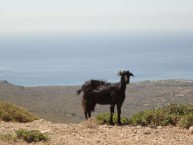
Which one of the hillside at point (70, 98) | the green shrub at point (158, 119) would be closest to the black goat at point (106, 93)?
the green shrub at point (158, 119)

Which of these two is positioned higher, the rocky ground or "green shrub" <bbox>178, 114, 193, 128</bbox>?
"green shrub" <bbox>178, 114, 193, 128</bbox>

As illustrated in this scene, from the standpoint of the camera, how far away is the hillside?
2574 inches

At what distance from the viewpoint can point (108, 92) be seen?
15000 millimetres

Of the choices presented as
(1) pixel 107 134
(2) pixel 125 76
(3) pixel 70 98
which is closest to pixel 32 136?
(1) pixel 107 134

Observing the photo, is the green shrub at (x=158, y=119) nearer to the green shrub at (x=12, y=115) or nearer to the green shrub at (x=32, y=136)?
the green shrub at (x=32, y=136)

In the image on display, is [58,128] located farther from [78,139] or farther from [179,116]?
[179,116]

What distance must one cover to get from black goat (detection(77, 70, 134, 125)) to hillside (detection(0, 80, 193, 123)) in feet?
125

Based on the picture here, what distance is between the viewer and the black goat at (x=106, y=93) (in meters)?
14.8

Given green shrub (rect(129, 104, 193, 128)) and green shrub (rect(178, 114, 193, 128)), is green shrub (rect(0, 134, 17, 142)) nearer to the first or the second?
green shrub (rect(129, 104, 193, 128))

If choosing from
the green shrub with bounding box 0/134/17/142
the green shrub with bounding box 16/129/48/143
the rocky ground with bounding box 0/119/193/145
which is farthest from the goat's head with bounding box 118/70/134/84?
the green shrub with bounding box 0/134/17/142

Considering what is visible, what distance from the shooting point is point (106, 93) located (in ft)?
49.3

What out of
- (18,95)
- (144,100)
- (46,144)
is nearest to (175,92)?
(144,100)

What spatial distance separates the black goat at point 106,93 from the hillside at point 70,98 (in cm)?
3823

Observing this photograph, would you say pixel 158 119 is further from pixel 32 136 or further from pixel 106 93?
pixel 32 136
